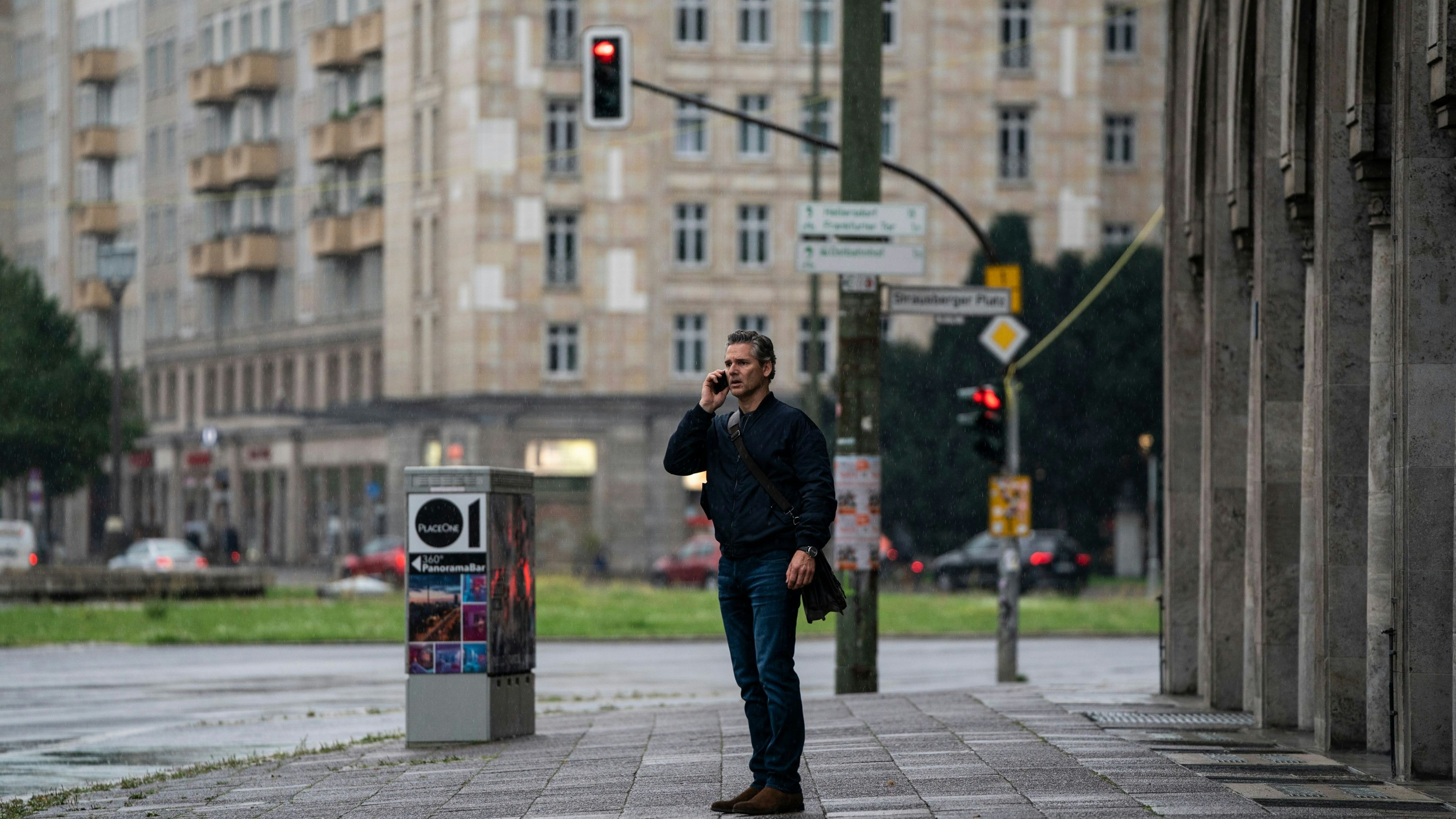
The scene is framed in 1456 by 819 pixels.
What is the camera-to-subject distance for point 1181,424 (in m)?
→ 18.0

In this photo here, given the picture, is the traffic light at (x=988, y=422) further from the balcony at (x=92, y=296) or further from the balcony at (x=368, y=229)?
the balcony at (x=92, y=296)

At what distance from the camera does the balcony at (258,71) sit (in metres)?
78.4

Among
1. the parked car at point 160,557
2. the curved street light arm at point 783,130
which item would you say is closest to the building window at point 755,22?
the parked car at point 160,557

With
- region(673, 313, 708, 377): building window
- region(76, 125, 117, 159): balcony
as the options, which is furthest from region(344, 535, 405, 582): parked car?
region(76, 125, 117, 159): balcony

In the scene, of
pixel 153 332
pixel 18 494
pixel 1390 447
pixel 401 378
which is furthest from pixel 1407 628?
pixel 18 494

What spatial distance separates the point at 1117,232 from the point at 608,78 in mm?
49302

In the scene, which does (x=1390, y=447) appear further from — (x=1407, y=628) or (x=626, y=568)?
(x=626, y=568)

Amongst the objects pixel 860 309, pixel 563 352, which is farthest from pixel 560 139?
pixel 860 309

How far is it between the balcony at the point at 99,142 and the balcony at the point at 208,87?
26.0ft

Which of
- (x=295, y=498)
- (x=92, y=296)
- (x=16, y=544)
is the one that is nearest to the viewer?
(x=16, y=544)

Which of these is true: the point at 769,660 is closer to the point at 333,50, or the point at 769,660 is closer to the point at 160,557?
the point at 160,557

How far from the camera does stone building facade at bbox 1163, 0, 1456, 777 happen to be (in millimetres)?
11320

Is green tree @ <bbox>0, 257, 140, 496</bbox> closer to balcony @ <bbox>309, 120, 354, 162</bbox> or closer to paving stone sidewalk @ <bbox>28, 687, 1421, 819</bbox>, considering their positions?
balcony @ <bbox>309, 120, 354, 162</bbox>

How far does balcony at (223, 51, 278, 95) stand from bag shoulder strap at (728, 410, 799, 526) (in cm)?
7115
